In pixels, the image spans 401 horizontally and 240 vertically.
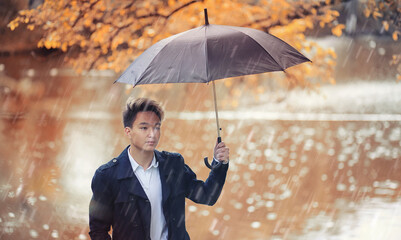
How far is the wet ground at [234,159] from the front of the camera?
6.53m

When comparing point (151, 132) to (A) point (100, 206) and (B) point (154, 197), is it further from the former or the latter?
(A) point (100, 206)

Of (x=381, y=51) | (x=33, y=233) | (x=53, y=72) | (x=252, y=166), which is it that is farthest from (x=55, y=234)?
(x=381, y=51)

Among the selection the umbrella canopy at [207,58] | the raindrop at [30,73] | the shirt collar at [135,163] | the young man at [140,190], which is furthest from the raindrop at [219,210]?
the raindrop at [30,73]

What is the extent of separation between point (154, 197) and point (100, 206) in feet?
0.94

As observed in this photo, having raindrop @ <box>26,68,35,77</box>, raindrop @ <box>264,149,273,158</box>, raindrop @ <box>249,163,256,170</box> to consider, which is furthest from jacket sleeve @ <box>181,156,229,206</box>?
raindrop @ <box>26,68,35,77</box>

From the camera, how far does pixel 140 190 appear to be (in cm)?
253

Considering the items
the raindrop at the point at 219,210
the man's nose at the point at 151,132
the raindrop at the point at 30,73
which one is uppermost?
the raindrop at the point at 30,73

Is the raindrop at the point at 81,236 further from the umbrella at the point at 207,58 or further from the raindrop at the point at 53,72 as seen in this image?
the raindrop at the point at 53,72

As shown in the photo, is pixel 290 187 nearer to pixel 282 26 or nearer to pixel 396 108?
pixel 282 26

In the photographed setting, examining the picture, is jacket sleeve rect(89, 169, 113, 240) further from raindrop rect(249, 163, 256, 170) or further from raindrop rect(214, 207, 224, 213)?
raindrop rect(249, 163, 256, 170)

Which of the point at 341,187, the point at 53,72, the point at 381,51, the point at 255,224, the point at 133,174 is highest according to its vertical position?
the point at 381,51

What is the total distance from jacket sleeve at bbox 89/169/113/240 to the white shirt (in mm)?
176

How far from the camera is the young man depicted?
8.30 ft

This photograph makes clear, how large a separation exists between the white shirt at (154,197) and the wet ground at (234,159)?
11.7 feet
